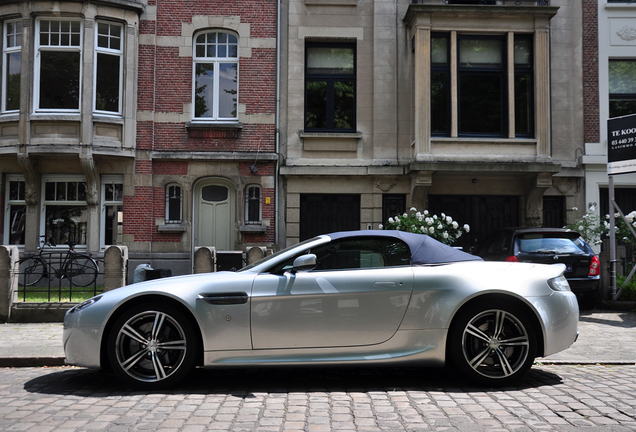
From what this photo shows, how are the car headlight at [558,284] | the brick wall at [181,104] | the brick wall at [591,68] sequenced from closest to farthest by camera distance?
the car headlight at [558,284]
the brick wall at [181,104]
the brick wall at [591,68]

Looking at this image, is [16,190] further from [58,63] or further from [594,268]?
[594,268]

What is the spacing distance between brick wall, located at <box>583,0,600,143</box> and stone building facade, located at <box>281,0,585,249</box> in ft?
0.64

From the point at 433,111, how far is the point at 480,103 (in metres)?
1.32

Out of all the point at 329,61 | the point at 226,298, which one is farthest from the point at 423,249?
the point at 329,61

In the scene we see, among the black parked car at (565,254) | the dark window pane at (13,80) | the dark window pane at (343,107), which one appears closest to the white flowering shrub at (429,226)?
the black parked car at (565,254)

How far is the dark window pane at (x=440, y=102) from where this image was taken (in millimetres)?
15344

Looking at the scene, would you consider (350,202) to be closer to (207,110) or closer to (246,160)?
(246,160)

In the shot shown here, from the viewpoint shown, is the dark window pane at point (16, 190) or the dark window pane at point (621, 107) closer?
the dark window pane at point (16, 190)

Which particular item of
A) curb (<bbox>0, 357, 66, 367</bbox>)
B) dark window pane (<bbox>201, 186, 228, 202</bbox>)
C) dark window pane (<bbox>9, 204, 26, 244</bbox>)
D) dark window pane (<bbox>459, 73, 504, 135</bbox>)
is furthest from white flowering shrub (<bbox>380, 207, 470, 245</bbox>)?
dark window pane (<bbox>9, 204, 26, 244</bbox>)

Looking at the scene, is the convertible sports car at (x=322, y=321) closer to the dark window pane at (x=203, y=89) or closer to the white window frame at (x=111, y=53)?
the white window frame at (x=111, y=53)

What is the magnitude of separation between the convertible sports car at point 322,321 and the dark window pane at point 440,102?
10505mm

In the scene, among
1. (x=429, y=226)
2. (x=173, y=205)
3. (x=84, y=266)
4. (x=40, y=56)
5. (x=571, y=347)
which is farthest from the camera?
(x=173, y=205)

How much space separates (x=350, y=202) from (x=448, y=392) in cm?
1094

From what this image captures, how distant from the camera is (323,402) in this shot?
4.70 m
